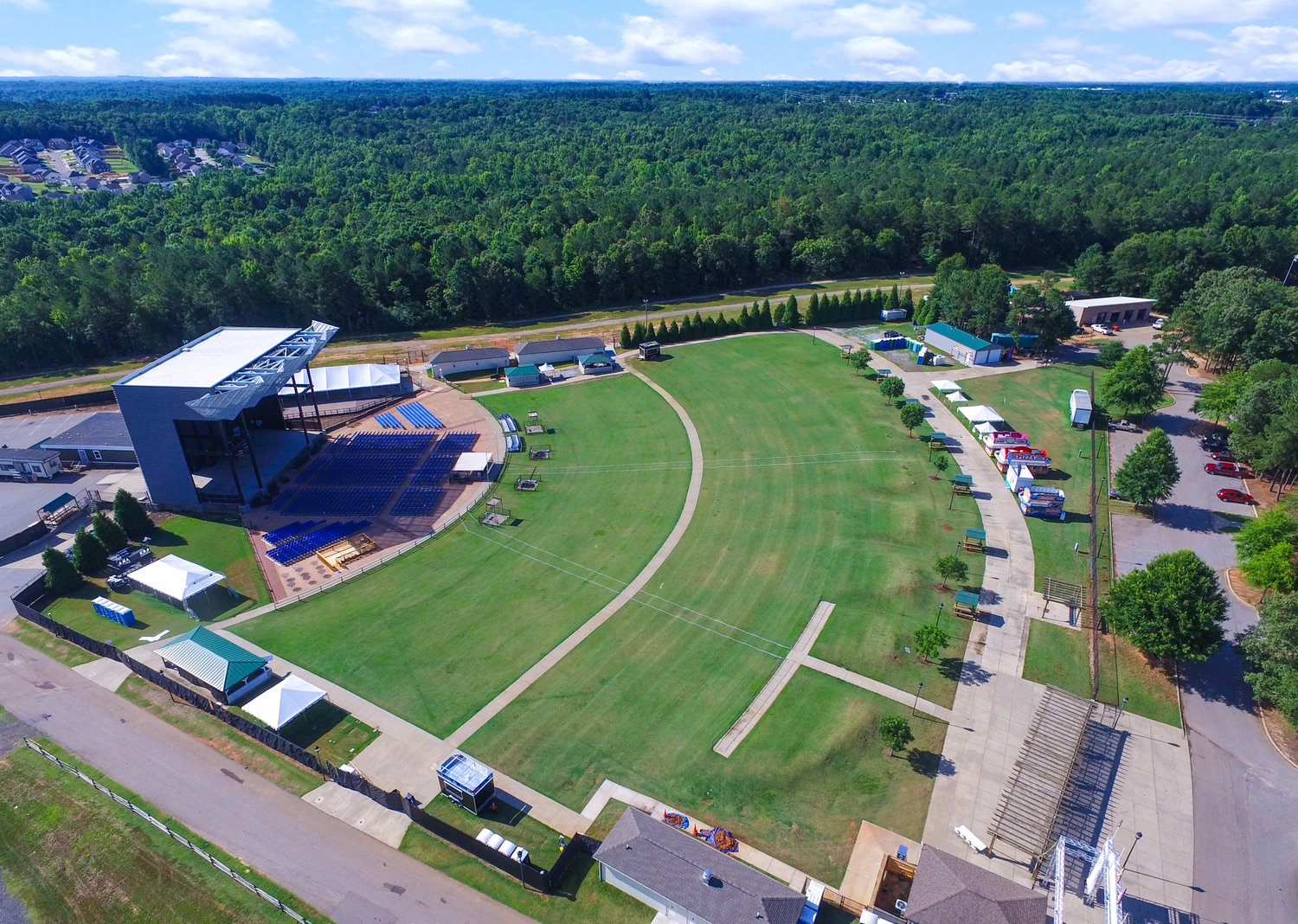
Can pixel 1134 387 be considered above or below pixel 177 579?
above

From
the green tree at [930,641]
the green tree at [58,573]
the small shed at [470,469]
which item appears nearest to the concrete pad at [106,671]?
the green tree at [58,573]

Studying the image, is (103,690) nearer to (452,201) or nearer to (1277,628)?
(1277,628)

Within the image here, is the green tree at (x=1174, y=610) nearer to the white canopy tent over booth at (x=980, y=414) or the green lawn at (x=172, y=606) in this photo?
the white canopy tent over booth at (x=980, y=414)

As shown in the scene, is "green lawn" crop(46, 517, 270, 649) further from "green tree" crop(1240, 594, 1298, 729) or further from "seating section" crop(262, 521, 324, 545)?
"green tree" crop(1240, 594, 1298, 729)

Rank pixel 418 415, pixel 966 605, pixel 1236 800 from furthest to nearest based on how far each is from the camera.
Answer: pixel 418 415 → pixel 966 605 → pixel 1236 800

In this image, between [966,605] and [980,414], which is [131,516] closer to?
[966,605]

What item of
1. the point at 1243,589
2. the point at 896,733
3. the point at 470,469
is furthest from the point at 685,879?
the point at 1243,589

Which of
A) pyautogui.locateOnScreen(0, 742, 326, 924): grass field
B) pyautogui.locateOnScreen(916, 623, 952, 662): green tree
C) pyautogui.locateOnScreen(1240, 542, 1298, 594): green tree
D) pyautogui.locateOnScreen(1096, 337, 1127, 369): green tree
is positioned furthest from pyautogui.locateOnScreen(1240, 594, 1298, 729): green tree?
pyautogui.locateOnScreen(1096, 337, 1127, 369): green tree
